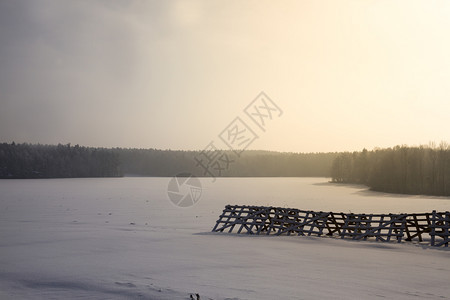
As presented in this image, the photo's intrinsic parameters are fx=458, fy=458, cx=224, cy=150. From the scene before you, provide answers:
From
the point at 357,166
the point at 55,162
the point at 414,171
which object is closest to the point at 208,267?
the point at 414,171

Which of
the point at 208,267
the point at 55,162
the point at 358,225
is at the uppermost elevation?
the point at 55,162

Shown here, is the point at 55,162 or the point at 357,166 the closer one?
the point at 357,166

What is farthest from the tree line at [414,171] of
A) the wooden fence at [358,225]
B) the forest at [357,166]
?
the wooden fence at [358,225]

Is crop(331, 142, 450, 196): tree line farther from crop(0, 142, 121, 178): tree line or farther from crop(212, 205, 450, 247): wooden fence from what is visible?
crop(0, 142, 121, 178): tree line

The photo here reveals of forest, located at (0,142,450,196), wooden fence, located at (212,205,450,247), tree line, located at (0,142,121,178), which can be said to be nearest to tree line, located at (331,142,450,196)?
forest, located at (0,142,450,196)

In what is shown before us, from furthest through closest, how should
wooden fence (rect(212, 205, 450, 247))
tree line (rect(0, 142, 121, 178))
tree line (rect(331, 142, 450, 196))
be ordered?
1. tree line (rect(0, 142, 121, 178))
2. tree line (rect(331, 142, 450, 196))
3. wooden fence (rect(212, 205, 450, 247))

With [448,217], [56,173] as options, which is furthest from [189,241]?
[56,173]

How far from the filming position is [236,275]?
11906 mm

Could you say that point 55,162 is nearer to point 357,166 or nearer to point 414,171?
point 357,166

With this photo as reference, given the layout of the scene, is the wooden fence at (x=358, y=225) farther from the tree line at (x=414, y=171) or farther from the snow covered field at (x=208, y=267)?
the tree line at (x=414, y=171)

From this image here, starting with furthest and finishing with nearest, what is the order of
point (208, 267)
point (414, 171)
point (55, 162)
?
point (55, 162) → point (414, 171) → point (208, 267)

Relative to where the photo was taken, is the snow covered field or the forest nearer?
the snow covered field

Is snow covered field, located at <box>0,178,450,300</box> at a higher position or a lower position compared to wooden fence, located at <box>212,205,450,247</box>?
lower

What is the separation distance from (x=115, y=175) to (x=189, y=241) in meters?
161
